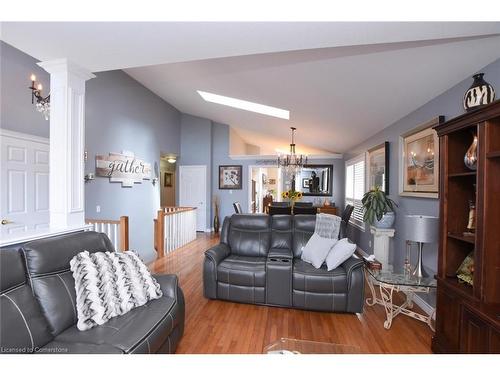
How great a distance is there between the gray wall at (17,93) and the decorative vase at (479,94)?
4.55 meters

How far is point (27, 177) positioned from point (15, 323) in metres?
2.62

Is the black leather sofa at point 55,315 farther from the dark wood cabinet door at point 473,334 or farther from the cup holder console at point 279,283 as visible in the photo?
the dark wood cabinet door at point 473,334

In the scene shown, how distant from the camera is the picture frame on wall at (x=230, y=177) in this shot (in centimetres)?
777

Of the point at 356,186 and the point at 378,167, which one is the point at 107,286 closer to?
the point at 378,167

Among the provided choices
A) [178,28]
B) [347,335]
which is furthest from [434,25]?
[347,335]

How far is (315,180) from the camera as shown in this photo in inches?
303

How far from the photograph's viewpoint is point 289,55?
254cm

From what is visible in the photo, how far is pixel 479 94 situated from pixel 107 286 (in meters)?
2.85

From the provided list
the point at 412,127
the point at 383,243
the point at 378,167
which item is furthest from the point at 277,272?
the point at 378,167

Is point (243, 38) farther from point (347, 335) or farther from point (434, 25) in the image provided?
point (347, 335)

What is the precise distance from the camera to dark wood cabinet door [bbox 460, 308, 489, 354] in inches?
57.8

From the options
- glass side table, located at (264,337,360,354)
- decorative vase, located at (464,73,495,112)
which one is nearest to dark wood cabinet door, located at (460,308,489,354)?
glass side table, located at (264,337,360,354)

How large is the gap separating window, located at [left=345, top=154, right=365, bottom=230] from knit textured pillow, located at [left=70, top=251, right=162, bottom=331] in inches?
167

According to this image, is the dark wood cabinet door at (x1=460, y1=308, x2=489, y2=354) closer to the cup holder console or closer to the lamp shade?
the lamp shade
